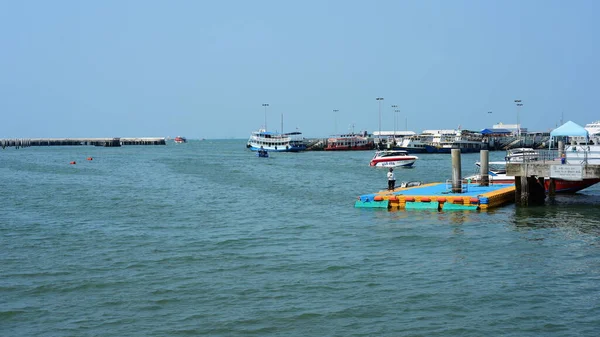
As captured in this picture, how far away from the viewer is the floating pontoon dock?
32.9 meters

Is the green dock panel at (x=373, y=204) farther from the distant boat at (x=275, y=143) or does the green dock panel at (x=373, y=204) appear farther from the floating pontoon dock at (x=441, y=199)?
the distant boat at (x=275, y=143)

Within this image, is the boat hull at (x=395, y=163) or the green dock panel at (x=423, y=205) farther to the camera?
the boat hull at (x=395, y=163)

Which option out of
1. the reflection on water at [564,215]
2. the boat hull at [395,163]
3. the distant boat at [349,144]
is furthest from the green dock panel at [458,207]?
the distant boat at [349,144]

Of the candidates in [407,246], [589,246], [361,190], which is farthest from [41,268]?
[361,190]

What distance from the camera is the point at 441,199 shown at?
1313 inches

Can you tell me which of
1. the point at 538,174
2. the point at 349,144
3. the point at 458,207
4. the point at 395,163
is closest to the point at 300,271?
the point at 458,207

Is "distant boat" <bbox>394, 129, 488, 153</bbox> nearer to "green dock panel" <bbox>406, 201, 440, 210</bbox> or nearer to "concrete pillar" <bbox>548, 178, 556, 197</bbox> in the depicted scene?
"concrete pillar" <bbox>548, 178, 556, 197</bbox>

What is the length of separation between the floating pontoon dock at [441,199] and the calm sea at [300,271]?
2.67 ft

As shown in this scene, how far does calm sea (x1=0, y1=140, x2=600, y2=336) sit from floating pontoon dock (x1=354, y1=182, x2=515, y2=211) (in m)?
0.81

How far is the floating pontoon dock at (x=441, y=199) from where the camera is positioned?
32938 mm

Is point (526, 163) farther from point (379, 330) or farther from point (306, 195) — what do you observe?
point (379, 330)

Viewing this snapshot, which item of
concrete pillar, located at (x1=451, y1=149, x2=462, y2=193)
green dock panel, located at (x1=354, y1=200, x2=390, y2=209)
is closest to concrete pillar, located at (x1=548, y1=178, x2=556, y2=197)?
concrete pillar, located at (x1=451, y1=149, x2=462, y2=193)

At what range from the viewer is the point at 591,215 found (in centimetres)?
3206

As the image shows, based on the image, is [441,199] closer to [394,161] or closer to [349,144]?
[394,161]
